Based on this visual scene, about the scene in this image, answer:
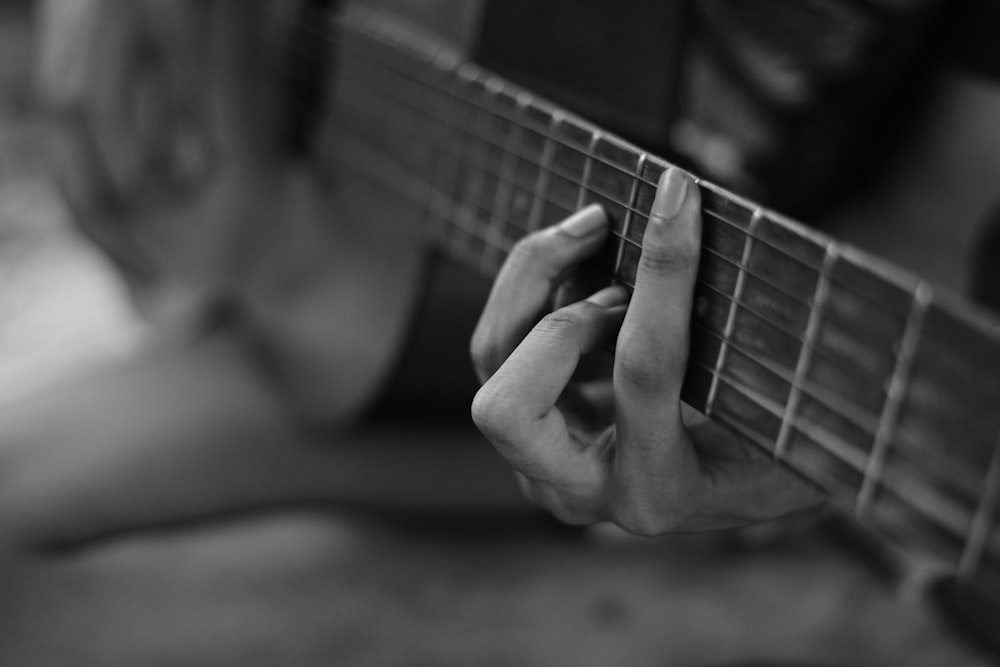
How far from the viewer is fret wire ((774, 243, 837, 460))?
1.09 feet

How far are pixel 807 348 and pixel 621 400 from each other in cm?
7

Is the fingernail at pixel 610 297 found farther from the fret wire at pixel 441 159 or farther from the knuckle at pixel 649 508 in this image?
the fret wire at pixel 441 159

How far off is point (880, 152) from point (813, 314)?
0.39 meters

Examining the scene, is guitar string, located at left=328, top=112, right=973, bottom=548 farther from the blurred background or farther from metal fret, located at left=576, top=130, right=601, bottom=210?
the blurred background

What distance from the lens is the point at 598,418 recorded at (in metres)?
0.46

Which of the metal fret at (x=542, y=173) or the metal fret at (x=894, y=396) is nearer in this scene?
the metal fret at (x=894, y=396)

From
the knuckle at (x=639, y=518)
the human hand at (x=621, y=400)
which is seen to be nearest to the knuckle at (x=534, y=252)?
the human hand at (x=621, y=400)

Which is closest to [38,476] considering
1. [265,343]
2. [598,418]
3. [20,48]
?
[265,343]

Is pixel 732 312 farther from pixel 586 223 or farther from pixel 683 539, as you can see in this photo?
pixel 683 539

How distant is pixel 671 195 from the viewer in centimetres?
36

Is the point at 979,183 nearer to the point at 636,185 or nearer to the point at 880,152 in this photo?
the point at 880,152

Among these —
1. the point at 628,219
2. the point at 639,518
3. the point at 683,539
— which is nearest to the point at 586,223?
the point at 628,219

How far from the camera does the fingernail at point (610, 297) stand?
40 centimetres

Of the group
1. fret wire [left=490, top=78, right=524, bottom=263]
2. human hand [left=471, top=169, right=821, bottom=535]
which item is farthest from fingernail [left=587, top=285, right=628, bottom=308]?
fret wire [left=490, top=78, right=524, bottom=263]
